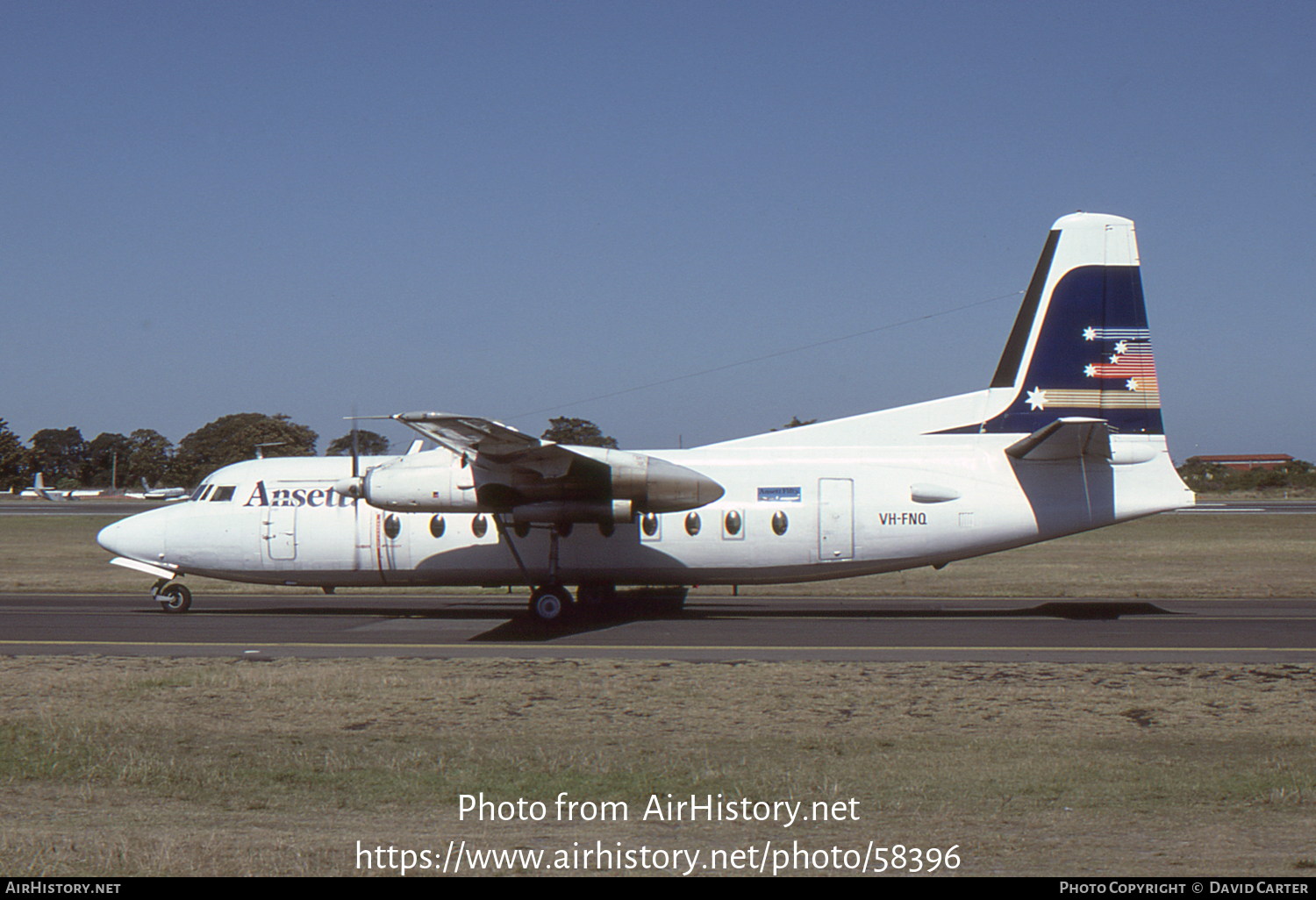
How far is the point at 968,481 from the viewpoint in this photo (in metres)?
19.2

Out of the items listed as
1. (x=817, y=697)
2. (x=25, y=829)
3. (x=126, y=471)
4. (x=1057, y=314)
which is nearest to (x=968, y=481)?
(x=1057, y=314)

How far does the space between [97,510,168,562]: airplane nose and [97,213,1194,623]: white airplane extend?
0.38m

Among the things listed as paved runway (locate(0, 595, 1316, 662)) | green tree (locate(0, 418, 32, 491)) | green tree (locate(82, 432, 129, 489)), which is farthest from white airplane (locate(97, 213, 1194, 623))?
green tree (locate(82, 432, 129, 489))

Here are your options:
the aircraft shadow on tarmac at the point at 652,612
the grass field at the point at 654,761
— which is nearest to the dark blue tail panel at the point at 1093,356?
the aircraft shadow on tarmac at the point at 652,612

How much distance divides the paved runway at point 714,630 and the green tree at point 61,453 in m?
153

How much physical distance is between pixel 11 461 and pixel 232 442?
1642 inches

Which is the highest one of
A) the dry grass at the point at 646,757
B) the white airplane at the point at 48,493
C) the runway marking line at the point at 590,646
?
the white airplane at the point at 48,493

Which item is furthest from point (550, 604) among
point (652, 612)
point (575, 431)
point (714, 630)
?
point (575, 431)

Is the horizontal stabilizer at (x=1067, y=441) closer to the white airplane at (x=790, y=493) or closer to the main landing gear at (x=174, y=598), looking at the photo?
the white airplane at (x=790, y=493)

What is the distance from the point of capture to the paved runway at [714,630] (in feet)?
51.1

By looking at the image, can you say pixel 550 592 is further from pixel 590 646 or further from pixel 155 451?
pixel 155 451

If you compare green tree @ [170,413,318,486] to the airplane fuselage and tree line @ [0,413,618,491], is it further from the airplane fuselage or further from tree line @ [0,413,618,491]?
the airplane fuselage

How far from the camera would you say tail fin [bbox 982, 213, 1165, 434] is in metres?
19.4

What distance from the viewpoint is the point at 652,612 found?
21219mm
